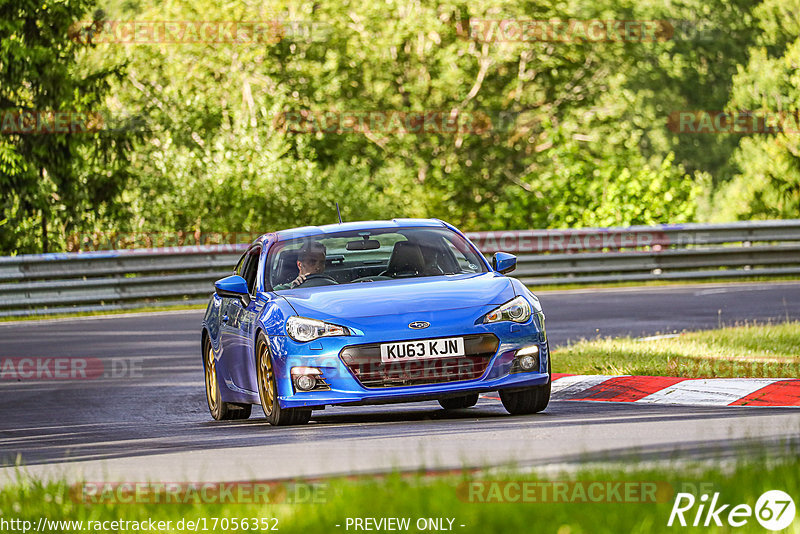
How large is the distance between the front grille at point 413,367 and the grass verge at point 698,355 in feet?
8.64

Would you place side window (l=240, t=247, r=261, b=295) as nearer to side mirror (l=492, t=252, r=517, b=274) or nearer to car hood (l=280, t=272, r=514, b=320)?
car hood (l=280, t=272, r=514, b=320)

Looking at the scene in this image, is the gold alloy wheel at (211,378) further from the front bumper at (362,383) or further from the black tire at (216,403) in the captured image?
the front bumper at (362,383)

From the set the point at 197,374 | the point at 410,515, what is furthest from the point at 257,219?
the point at 410,515

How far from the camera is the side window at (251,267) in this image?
11.5 meters

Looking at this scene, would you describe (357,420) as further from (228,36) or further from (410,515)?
(228,36)

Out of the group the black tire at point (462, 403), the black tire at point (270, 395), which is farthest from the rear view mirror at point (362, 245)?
the black tire at point (462, 403)

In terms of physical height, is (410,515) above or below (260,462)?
A: above

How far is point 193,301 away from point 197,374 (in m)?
9.47

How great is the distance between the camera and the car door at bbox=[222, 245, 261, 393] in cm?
1066

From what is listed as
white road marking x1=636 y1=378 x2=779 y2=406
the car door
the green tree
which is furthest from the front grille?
the green tree

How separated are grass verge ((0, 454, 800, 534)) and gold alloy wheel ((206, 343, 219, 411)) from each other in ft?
18.0

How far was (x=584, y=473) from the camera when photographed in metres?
5.93

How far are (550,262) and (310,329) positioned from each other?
16375 mm

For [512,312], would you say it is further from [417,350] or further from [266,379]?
[266,379]
